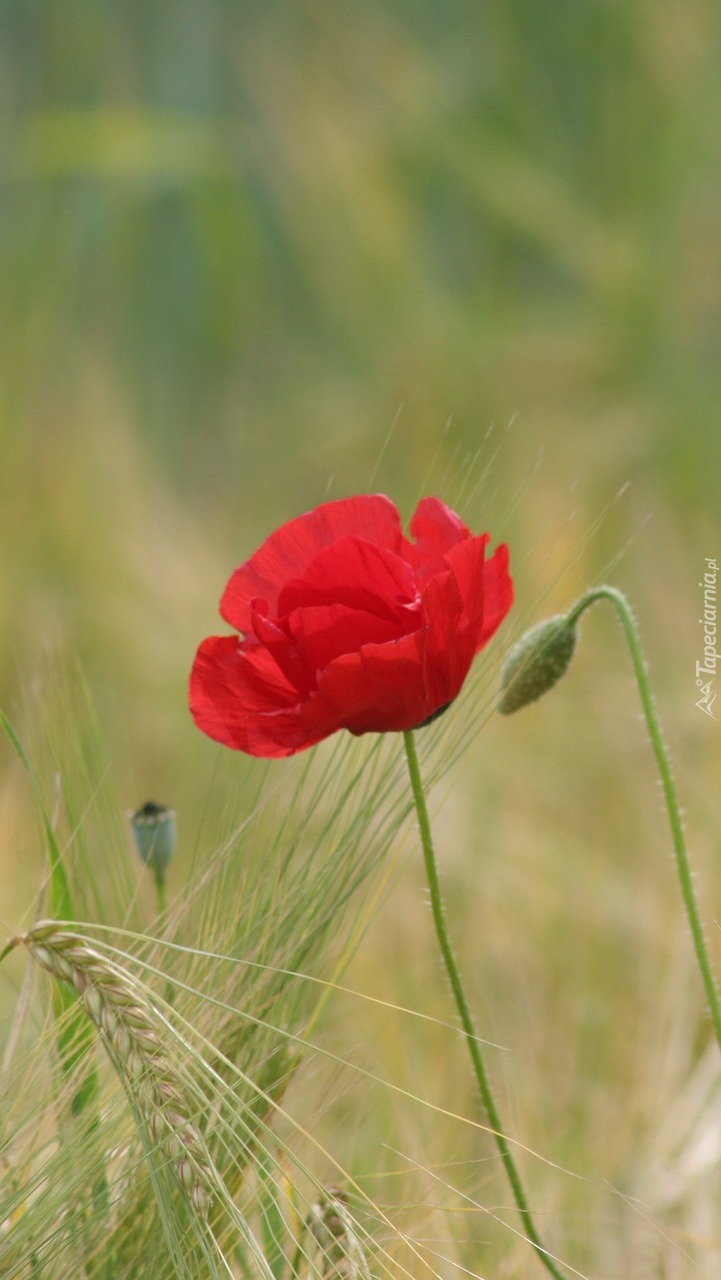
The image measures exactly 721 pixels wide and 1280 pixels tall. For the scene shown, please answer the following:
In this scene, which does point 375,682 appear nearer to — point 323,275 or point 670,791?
point 670,791

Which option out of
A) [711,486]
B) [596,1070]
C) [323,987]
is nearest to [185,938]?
[323,987]

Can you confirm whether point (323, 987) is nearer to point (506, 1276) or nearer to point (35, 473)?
point (506, 1276)

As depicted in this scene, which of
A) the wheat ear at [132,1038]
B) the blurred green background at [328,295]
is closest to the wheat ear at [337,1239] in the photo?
the wheat ear at [132,1038]

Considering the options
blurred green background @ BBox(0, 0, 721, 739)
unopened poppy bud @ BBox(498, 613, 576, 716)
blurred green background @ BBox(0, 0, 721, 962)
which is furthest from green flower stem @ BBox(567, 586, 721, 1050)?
blurred green background @ BBox(0, 0, 721, 739)

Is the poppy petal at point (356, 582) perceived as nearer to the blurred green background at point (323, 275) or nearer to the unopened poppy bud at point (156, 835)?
the unopened poppy bud at point (156, 835)

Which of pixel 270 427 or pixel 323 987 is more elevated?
pixel 270 427

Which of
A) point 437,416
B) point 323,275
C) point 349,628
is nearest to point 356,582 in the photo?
point 349,628
